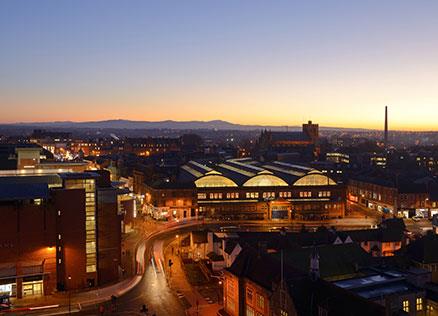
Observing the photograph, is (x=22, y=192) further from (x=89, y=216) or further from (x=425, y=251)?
(x=425, y=251)

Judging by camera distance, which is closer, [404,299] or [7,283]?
[404,299]

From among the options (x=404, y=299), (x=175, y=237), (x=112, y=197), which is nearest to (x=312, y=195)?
(x=175, y=237)

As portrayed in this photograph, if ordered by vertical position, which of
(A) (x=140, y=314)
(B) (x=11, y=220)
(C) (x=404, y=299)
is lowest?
(A) (x=140, y=314)

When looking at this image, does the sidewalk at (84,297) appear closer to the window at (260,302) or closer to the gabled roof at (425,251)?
the window at (260,302)

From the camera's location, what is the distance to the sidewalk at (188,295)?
4257 cm

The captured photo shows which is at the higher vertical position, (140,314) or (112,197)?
(112,197)

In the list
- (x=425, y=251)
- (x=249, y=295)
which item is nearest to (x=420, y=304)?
(x=425, y=251)

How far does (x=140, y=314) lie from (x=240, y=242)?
14111mm

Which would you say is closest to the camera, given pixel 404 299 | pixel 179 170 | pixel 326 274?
pixel 404 299

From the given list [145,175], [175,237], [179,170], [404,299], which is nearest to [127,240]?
[175,237]

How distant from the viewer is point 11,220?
46844 mm

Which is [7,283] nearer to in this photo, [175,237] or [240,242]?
[240,242]

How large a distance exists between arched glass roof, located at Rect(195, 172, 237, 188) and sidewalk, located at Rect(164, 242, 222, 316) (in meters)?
32.1

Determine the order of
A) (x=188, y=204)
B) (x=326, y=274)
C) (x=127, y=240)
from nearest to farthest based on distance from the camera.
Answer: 1. (x=326, y=274)
2. (x=127, y=240)
3. (x=188, y=204)
